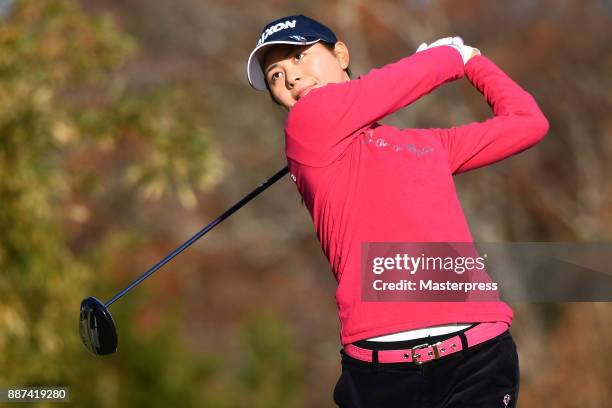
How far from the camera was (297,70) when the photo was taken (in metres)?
3.30

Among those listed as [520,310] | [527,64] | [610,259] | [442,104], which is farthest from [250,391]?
[610,259]

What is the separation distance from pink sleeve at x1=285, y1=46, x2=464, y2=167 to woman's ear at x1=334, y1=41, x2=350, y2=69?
0.33m

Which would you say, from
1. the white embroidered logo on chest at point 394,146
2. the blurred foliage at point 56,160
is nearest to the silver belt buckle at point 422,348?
the white embroidered logo on chest at point 394,146

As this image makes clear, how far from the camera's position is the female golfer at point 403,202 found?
2.91 m

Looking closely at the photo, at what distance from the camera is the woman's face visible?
3277 millimetres

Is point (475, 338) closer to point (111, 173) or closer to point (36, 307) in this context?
point (36, 307)

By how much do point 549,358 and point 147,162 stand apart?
1087 centimetres

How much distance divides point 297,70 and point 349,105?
33 cm

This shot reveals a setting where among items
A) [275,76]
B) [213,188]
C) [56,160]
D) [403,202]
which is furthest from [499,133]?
[213,188]

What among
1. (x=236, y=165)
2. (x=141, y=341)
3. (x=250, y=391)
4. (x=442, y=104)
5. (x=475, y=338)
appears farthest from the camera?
(x=236, y=165)

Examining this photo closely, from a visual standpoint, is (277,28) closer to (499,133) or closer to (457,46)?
(457,46)

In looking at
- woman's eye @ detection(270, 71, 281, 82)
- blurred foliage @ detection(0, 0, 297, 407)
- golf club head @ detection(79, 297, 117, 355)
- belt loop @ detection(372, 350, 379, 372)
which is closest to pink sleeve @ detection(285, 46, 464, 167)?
woman's eye @ detection(270, 71, 281, 82)

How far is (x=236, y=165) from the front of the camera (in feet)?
72.9

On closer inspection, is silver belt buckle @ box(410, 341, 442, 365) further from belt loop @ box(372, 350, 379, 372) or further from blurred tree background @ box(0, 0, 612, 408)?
blurred tree background @ box(0, 0, 612, 408)
